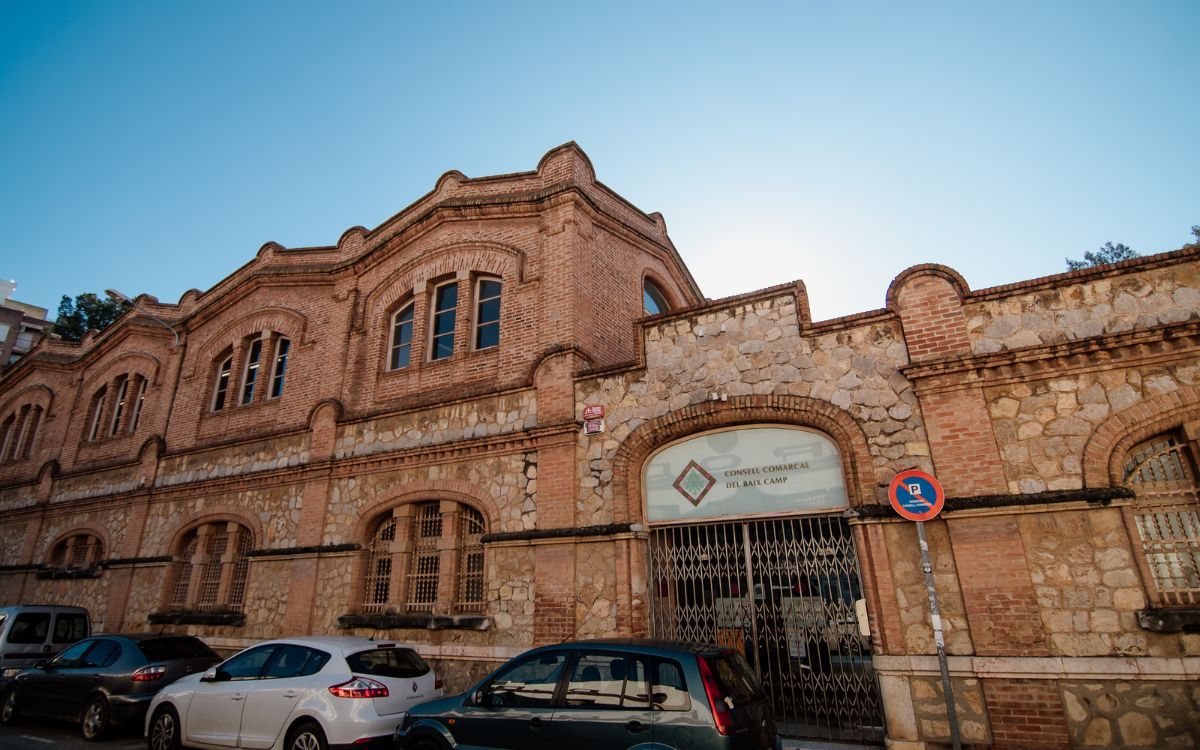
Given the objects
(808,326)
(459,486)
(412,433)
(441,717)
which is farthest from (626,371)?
(441,717)

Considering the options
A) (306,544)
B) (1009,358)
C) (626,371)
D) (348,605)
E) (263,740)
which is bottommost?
(263,740)

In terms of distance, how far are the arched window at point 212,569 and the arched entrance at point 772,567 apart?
31.2 ft

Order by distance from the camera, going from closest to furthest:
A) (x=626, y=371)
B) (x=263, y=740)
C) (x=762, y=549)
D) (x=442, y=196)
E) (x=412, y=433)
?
1. (x=263, y=740)
2. (x=762, y=549)
3. (x=626, y=371)
4. (x=412, y=433)
5. (x=442, y=196)

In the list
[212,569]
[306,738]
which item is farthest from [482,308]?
[212,569]

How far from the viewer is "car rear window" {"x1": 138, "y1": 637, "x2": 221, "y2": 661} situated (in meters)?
9.06

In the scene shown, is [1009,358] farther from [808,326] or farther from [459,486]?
[459,486]

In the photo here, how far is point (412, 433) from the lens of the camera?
11312 mm

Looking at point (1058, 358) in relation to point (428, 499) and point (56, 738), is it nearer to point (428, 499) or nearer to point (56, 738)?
point (428, 499)

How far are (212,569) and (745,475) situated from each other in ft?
39.8

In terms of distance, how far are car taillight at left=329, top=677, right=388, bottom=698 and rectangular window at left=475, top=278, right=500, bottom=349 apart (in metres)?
6.27

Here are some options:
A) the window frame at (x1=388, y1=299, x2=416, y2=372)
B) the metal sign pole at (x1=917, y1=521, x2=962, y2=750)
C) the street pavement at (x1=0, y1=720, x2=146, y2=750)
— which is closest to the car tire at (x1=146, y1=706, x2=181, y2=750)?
the street pavement at (x1=0, y1=720, x2=146, y2=750)

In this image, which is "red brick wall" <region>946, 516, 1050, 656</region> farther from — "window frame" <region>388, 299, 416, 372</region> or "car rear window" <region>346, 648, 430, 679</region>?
"window frame" <region>388, 299, 416, 372</region>

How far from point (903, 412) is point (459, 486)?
272 inches

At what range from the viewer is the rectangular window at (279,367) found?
1452cm
